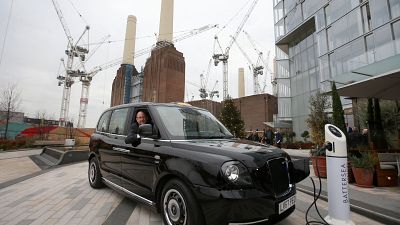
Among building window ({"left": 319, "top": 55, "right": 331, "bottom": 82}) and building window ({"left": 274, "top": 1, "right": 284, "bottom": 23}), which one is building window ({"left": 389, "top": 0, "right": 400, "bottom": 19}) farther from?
building window ({"left": 274, "top": 1, "right": 284, "bottom": 23})

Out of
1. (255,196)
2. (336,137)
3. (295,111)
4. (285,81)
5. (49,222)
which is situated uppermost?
(285,81)

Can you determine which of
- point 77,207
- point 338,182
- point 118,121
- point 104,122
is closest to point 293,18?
point 104,122

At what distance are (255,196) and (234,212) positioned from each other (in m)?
0.30

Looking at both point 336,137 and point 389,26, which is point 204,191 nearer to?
point 336,137

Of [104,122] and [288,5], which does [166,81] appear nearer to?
[288,5]

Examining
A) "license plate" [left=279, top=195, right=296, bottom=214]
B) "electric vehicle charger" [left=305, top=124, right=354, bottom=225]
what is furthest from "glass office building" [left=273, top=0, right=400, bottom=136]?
"license plate" [left=279, top=195, right=296, bottom=214]

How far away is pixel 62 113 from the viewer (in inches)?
3337

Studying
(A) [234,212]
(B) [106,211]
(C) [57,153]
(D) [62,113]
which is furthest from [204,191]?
(D) [62,113]

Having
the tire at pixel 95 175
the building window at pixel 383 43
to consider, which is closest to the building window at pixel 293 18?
the building window at pixel 383 43

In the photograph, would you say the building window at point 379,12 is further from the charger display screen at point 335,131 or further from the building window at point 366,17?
the charger display screen at point 335,131

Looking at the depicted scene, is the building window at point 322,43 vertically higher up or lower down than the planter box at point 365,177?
higher up

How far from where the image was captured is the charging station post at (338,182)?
3.68 m

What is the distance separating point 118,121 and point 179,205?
288cm

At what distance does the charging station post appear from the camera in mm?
3678
